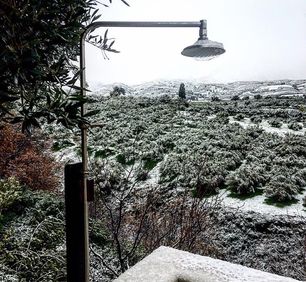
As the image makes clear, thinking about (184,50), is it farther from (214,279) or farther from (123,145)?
(123,145)

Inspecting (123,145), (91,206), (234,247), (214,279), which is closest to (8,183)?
(91,206)

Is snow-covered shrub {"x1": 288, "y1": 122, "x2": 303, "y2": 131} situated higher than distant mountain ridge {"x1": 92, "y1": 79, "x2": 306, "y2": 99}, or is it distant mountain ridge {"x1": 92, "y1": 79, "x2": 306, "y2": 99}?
distant mountain ridge {"x1": 92, "y1": 79, "x2": 306, "y2": 99}

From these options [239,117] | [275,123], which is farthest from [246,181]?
[239,117]

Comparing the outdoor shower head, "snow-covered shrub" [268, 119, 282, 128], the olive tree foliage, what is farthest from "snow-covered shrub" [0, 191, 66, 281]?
"snow-covered shrub" [268, 119, 282, 128]

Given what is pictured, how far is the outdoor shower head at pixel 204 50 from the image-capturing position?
10.3 ft

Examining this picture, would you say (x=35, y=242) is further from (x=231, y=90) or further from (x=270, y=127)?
(x=231, y=90)

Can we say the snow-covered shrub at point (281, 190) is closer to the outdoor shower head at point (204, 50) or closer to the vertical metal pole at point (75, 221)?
the outdoor shower head at point (204, 50)

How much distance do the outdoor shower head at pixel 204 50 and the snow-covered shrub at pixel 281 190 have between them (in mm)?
8075

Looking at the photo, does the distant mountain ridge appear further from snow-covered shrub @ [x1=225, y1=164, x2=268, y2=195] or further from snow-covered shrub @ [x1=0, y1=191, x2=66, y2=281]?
snow-covered shrub @ [x1=0, y1=191, x2=66, y2=281]

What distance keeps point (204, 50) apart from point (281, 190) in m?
8.30

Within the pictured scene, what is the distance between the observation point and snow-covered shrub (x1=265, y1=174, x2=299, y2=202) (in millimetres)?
10234

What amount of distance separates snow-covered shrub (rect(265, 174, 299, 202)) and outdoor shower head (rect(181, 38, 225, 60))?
8.08 metres

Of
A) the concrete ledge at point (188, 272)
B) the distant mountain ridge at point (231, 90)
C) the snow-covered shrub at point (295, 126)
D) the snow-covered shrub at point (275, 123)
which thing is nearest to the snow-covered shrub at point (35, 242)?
the concrete ledge at point (188, 272)

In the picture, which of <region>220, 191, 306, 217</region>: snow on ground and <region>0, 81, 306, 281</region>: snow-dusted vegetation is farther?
<region>220, 191, 306, 217</region>: snow on ground
